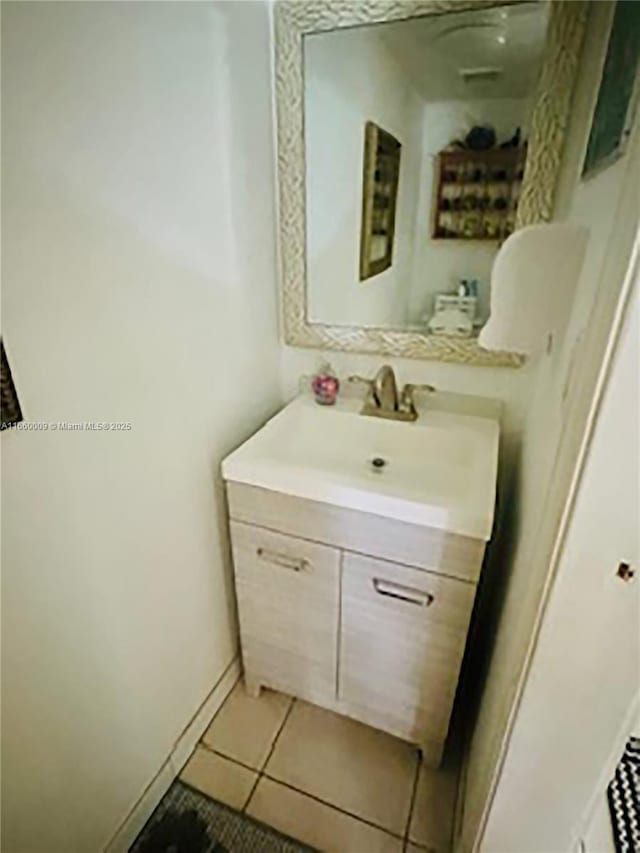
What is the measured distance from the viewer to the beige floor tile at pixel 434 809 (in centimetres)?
114

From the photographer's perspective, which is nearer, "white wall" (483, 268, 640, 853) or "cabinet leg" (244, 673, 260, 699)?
"white wall" (483, 268, 640, 853)

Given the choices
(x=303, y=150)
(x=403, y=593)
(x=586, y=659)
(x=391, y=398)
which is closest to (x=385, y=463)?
(x=391, y=398)

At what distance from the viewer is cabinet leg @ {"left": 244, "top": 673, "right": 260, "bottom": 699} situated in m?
1.39

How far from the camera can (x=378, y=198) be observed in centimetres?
117

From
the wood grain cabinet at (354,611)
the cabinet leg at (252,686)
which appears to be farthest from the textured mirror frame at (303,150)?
the cabinet leg at (252,686)

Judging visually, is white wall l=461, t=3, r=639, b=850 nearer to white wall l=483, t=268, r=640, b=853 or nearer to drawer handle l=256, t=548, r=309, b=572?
white wall l=483, t=268, r=640, b=853

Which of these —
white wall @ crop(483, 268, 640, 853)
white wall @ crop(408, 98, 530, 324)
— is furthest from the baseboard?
white wall @ crop(408, 98, 530, 324)

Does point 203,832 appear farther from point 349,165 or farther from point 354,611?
point 349,165

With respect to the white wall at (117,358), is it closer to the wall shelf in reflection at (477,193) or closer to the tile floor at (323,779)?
the tile floor at (323,779)

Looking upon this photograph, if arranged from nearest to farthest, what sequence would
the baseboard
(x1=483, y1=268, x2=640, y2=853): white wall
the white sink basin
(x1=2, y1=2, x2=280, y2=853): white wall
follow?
1. (x1=483, y1=268, x2=640, y2=853): white wall
2. (x1=2, y1=2, x2=280, y2=853): white wall
3. the white sink basin
4. the baseboard

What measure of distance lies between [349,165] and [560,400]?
2.50 ft

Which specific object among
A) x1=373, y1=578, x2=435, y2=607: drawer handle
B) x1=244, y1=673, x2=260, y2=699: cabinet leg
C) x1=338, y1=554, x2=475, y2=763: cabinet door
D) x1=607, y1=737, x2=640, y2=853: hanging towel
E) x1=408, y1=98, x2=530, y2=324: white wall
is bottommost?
x1=607, y1=737, x2=640, y2=853: hanging towel

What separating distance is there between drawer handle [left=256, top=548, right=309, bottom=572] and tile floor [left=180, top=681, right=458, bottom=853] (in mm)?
547

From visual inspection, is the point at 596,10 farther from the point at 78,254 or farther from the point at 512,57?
the point at 78,254
